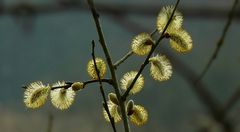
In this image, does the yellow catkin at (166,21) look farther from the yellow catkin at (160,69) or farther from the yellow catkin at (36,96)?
the yellow catkin at (36,96)

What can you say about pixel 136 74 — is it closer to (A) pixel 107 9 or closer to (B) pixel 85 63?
(A) pixel 107 9

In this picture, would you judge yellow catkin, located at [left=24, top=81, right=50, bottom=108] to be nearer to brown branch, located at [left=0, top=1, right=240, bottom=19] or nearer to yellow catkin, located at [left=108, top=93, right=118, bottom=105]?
yellow catkin, located at [left=108, top=93, right=118, bottom=105]

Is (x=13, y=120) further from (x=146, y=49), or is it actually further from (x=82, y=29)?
(x=146, y=49)

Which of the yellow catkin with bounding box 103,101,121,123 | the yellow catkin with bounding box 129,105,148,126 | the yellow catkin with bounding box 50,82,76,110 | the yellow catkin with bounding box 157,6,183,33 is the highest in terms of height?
the yellow catkin with bounding box 157,6,183,33

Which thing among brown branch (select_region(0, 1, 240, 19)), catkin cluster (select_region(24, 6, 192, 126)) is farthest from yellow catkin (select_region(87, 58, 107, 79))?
brown branch (select_region(0, 1, 240, 19))

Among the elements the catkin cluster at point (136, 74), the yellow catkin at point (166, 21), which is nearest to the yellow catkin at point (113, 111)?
the catkin cluster at point (136, 74)

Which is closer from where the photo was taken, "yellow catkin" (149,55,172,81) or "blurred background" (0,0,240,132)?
"yellow catkin" (149,55,172,81)

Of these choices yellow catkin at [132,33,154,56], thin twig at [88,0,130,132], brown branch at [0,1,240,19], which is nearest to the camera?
thin twig at [88,0,130,132]
